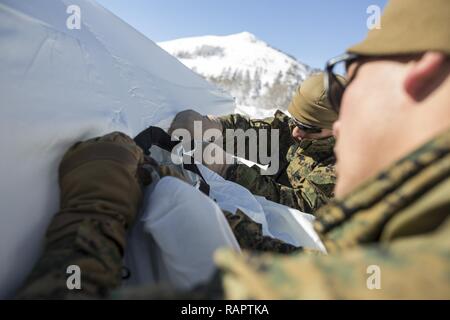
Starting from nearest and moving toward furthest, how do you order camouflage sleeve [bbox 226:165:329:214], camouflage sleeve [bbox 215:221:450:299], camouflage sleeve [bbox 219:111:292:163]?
camouflage sleeve [bbox 215:221:450:299], camouflage sleeve [bbox 226:165:329:214], camouflage sleeve [bbox 219:111:292:163]

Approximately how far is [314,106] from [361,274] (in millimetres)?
2243

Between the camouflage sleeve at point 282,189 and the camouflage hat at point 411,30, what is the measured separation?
4.99 feet

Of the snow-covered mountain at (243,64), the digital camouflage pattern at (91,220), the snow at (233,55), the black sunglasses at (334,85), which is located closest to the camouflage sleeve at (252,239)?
the digital camouflage pattern at (91,220)

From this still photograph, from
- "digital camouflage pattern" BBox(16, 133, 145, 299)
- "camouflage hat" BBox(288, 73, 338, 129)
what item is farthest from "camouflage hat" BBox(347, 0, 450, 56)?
"camouflage hat" BBox(288, 73, 338, 129)

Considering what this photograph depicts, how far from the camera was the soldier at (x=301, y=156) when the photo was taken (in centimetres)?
223

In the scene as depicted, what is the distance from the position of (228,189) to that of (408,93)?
1.25 meters

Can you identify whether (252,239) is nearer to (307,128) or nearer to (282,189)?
(282,189)

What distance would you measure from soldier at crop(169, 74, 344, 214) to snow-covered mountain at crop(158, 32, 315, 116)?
27377 mm

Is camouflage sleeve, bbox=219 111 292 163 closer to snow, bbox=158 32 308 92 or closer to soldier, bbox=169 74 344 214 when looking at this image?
soldier, bbox=169 74 344 214

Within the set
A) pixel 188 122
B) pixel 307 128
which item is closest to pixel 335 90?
pixel 188 122

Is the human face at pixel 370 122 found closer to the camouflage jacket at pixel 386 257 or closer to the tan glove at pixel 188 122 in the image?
the camouflage jacket at pixel 386 257

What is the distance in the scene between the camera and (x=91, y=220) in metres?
0.81

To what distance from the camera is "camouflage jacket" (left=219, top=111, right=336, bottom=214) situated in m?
2.28
